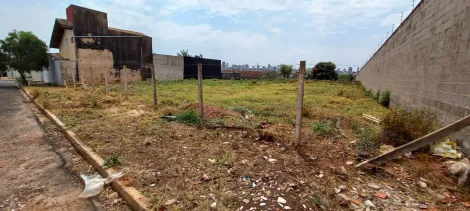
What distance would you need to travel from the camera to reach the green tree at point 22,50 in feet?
54.0

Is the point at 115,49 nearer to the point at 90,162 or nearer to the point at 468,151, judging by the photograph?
the point at 90,162

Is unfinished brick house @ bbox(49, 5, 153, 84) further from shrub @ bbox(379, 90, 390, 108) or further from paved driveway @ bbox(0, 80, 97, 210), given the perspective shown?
shrub @ bbox(379, 90, 390, 108)

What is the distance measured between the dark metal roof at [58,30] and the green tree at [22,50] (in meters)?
2.01

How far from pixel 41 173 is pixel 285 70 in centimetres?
3215

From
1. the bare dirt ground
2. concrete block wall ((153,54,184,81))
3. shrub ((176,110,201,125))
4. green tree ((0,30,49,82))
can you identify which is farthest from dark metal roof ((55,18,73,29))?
shrub ((176,110,201,125))

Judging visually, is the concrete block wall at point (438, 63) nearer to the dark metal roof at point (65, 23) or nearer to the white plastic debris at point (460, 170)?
the white plastic debris at point (460, 170)

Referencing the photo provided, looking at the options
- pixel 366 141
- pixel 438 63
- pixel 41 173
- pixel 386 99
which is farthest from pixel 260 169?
pixel 386 99

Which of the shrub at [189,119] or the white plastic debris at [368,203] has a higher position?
the shrub at [189,119]

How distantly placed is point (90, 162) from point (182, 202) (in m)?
2.03

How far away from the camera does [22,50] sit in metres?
16.7

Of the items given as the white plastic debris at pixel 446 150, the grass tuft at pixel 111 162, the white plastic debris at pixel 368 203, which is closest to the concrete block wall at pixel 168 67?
the grass tuft at pixel 111 162

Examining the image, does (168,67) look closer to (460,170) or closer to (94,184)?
(94,184)

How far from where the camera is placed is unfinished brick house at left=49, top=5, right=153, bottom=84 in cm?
1762

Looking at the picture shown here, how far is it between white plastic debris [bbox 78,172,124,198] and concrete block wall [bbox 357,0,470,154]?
492 cm
